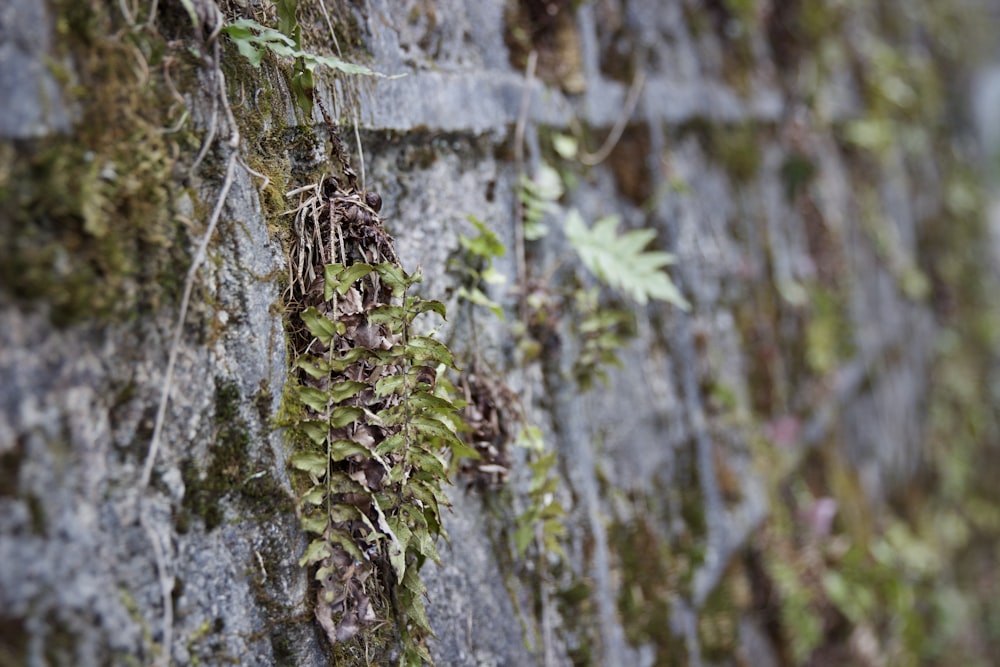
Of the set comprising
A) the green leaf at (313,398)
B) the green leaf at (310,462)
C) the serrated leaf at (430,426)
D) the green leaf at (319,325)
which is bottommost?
the green leaf at (310,462)

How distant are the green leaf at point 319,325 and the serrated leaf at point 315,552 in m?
0.35

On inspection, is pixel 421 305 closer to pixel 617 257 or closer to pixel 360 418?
pixel 360 418

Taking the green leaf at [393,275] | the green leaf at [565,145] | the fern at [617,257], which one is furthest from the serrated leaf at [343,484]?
the green leaf at [565,145]

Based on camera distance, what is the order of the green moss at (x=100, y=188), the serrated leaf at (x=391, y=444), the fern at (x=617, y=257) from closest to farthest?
the green moss at (x=100, y=188) → the serrated leaf at (x=391, y=444) → the fern at (x=617, y=257)

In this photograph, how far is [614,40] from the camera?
2.68 meters

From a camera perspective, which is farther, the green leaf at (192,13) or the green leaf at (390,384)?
the green leaf at (390,384)

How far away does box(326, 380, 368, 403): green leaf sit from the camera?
149cm

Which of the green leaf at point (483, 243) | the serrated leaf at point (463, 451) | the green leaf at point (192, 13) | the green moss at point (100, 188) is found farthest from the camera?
the green leaf at point (483, 243)

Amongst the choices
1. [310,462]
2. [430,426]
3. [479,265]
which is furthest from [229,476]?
[479,265]

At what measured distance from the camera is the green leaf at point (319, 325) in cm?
147

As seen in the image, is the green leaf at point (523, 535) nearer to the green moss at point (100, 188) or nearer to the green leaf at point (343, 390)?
the green leaf at point (343, 390)

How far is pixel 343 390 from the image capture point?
4.90 feet

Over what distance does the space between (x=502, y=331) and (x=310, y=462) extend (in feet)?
2.36

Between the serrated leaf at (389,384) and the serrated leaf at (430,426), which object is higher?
the serrated leaf at (389,384)
